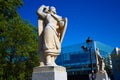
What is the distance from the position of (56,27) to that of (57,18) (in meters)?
0.34

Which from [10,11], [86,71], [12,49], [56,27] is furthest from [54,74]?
[86,71]

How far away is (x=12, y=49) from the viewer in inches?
909

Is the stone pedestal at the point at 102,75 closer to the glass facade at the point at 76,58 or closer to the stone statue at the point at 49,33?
the stone statue at the point at 49,33

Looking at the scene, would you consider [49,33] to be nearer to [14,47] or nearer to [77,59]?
[14,47]

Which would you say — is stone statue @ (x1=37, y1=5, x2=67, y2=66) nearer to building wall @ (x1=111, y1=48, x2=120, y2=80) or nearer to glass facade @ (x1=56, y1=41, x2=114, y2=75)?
glass facade @ (x1=56, y1=41, x2=114, y2=75)

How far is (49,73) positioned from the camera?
795 cm

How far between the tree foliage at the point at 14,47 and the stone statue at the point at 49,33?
13.8 m

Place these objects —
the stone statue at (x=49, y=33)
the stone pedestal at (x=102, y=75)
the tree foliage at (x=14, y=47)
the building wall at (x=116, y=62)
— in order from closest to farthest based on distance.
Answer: the stone statue at (x=49, y=33) → the stone pedestal at (x=102, y=75) → the tree foliage at (x=14, y=47) → the building wall at (x=116, y=62)

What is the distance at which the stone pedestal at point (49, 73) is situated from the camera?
311 inches

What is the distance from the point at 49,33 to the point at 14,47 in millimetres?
15365

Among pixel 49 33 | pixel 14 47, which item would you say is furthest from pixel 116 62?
pixel 49 33

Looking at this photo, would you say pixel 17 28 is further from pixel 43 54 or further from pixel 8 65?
pixel 43 54

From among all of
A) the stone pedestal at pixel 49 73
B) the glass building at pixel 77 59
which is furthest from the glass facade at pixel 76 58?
the stone pedestal at pixel 49 73

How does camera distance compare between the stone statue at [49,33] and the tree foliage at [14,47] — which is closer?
the stone statue at [49,33]
